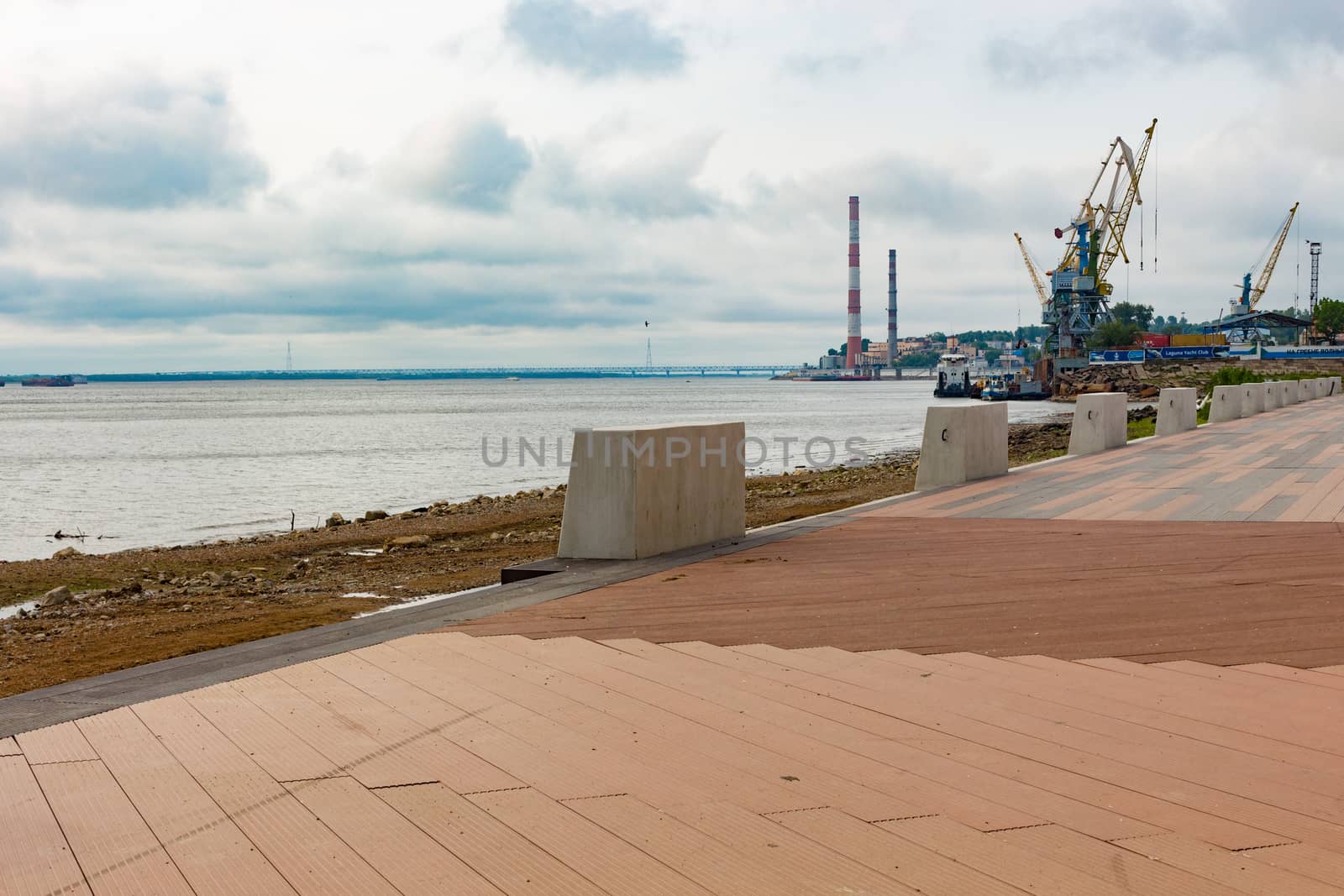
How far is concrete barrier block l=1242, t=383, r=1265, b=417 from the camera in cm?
2692

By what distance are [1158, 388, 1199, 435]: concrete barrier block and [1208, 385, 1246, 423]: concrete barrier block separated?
3.58m

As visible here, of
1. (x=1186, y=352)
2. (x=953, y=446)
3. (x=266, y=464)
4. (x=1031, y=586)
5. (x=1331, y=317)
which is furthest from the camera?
(x=1331, y=317)

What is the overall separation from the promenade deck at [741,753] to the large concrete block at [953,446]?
636 centimetres

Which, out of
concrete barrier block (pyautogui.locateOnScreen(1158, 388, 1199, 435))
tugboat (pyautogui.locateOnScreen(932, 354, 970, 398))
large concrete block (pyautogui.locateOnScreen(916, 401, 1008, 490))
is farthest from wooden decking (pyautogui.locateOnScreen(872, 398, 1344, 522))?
tugboat (pyautogui.locateOnScreen(932, 354, 970, 398))

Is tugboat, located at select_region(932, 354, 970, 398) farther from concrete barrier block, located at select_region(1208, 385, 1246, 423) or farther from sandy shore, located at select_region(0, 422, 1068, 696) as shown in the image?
sandy shore, located at select_region(0, 422, 1068, 696)

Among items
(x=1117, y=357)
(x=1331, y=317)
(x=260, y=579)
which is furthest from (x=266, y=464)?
(x=1331, y=317)

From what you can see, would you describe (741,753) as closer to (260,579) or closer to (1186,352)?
(260,579)

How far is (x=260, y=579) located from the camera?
45.6ft

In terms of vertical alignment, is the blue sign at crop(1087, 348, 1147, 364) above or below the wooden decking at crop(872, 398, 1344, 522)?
above

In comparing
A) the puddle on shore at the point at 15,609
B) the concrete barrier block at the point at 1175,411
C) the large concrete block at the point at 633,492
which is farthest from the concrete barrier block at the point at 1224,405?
the puddle on shore at the point at 15,609

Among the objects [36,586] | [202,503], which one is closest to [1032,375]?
[202,503]

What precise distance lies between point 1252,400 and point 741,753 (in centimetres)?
2784

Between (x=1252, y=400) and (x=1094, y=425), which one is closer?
(x=1094, y=425)

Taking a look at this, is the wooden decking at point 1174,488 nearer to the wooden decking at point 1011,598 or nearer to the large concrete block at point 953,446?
the large concrete block at point 953,446
